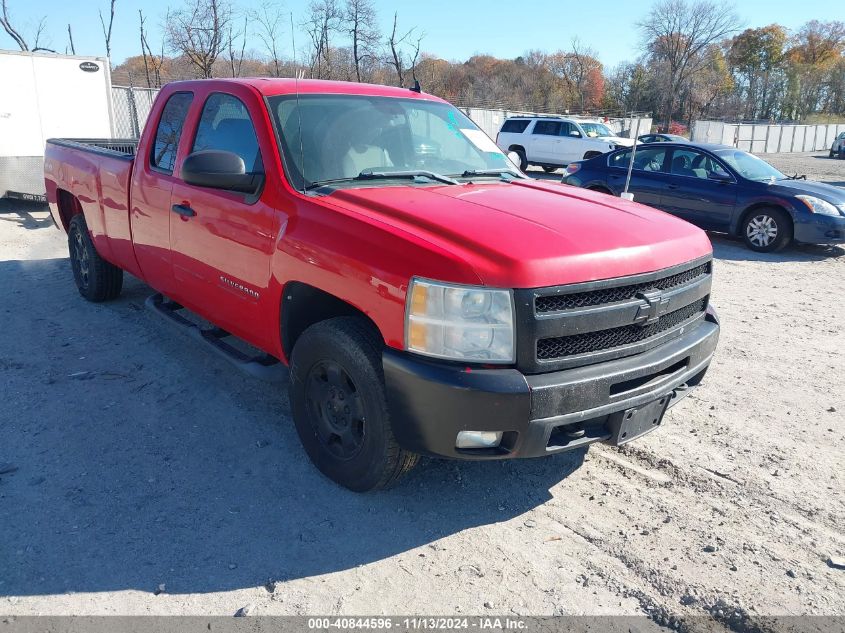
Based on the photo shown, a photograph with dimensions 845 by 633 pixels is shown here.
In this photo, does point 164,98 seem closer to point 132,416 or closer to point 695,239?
point 132,416

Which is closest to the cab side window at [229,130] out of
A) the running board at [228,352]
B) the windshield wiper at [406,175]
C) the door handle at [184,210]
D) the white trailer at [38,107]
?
the door handle at [184,210]

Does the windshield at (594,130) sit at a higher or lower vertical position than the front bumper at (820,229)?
higher

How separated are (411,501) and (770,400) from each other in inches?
111

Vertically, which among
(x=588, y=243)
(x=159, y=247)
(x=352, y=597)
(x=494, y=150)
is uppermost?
(x=494, y=150)

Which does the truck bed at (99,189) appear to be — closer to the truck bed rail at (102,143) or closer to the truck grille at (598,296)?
the truck bed rail at (102,143)

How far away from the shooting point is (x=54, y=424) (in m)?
4.04

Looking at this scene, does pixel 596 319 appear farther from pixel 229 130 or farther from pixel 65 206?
pixel 65 206

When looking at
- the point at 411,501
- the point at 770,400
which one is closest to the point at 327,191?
the point at 411,501

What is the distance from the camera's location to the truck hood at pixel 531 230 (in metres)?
2.68

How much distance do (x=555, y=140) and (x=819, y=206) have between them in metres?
12.8

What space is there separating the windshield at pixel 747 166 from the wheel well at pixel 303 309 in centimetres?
880

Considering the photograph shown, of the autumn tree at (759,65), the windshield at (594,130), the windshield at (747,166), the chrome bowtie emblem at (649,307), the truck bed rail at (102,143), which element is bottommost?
the chrome bowtie emblem at (649,307)

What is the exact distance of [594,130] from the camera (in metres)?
22.1

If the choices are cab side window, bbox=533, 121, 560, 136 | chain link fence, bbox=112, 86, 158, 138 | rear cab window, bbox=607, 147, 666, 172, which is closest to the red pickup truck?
rear cab window, bbox=607, 147, 666, 172
